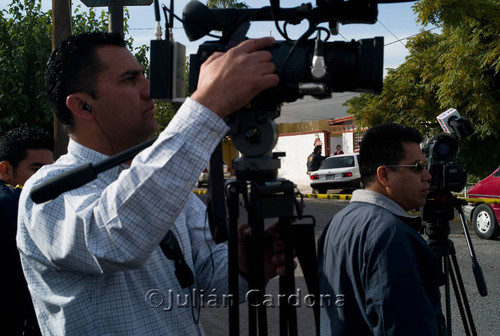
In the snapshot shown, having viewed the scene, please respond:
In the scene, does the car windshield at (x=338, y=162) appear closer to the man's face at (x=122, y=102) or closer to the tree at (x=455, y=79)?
the tree at (x=455, y=79)

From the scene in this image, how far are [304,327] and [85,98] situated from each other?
3700 mm

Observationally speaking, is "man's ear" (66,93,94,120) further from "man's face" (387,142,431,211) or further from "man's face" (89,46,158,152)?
"man's face" (387,142,431,211)

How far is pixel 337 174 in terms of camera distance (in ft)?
56.6

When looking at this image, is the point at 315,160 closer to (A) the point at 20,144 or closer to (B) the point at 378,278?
(A) the point at 20,144

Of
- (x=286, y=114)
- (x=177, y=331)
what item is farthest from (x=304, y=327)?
(x=286, y=114)

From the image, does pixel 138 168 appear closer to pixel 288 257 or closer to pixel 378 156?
pixel 288 257

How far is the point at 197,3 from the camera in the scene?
1.43m

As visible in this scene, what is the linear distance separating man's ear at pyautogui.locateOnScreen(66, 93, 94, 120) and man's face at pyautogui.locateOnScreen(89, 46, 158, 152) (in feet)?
0.07

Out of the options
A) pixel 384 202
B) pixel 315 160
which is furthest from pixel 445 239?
pixel 315 160

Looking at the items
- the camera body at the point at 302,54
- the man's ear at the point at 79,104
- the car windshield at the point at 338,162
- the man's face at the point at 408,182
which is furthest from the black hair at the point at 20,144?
the car windshield at the point at 338,162

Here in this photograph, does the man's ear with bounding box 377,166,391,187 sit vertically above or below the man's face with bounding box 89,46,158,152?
below

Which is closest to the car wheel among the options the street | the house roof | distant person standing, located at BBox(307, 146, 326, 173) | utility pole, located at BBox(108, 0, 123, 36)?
the street

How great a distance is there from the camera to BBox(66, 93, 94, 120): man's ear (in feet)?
5.42

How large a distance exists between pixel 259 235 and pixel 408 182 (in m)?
1.59
